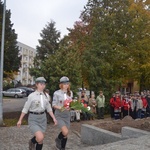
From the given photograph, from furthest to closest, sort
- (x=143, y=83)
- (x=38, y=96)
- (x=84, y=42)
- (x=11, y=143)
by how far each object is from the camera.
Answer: (x=143, y=83) → (x=84, y=42) → (x=11, y=143) → (x=38, y=96)

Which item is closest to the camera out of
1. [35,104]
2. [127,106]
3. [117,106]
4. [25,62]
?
[35,104]

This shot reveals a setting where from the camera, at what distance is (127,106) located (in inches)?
733

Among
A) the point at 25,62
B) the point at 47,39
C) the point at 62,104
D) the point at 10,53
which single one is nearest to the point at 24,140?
the point at 62,104

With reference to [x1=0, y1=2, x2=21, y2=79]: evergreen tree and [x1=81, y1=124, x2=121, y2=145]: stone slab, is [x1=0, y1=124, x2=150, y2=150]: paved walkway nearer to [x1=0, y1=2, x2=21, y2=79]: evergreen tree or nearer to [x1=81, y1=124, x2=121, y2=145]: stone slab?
[x1=81, y1=124, x2=121, y2=145]: stone slab

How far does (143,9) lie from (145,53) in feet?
14.0

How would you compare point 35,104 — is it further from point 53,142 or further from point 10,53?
point 10,53

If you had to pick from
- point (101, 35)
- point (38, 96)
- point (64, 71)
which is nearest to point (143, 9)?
point (101, 35)

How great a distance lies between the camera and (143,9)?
83.6ft

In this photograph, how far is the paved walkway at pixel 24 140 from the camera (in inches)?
372

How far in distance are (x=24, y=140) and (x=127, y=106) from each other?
9.63m

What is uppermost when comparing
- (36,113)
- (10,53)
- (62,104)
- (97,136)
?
(10,53)

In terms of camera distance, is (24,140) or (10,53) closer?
(24,140)

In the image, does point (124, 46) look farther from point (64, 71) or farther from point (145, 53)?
point (64, 71)

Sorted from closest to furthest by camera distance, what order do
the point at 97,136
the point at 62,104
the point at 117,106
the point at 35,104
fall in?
the point at 35,104, the point at 62,104, the point at 97,136, the point at 117,106
